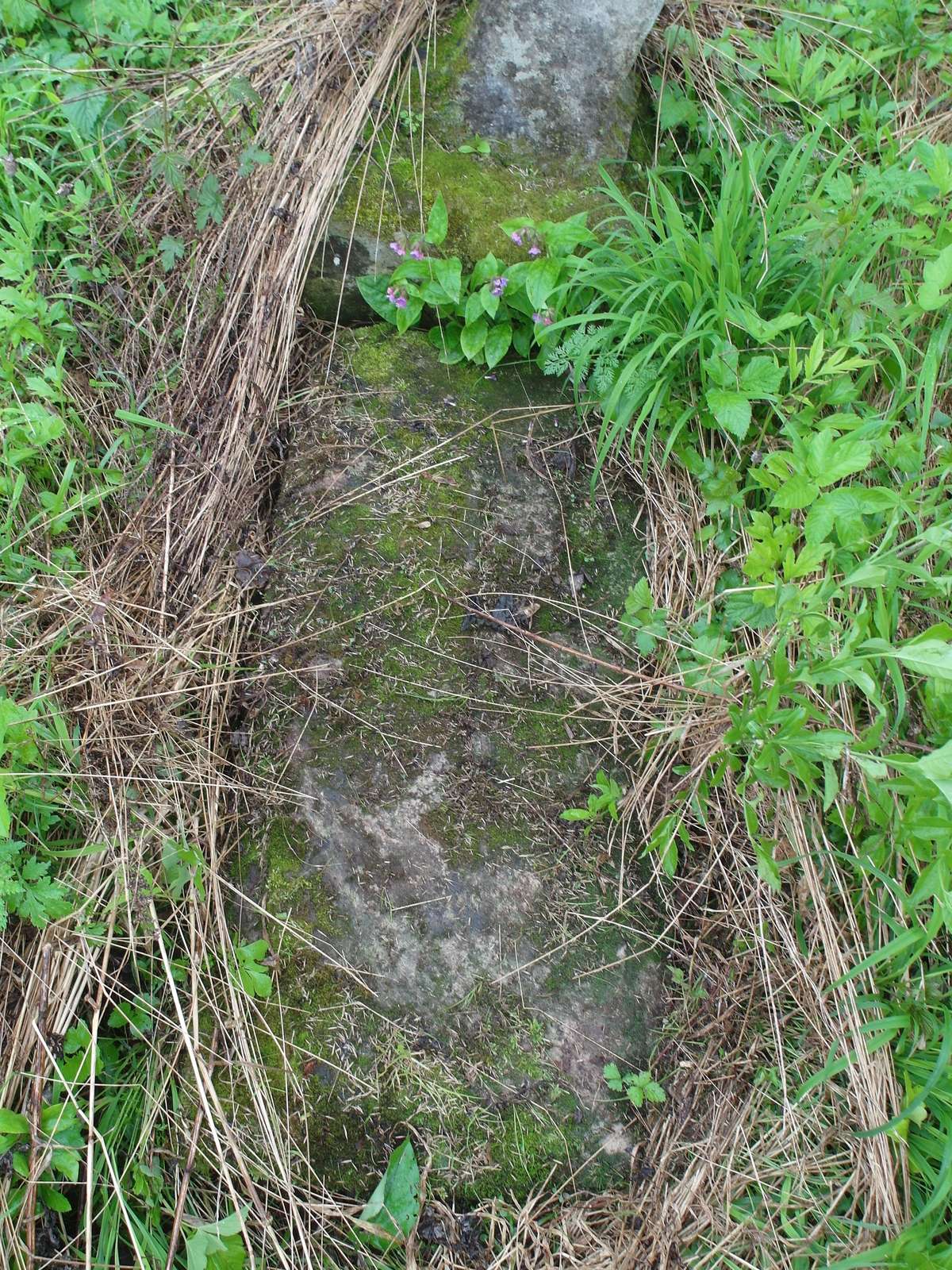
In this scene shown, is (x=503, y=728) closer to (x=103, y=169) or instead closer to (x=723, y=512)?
(x=723, y=512)

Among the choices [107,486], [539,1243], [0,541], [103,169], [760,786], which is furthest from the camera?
[103,169]

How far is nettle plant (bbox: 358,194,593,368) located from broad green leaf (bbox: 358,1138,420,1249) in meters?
1.97

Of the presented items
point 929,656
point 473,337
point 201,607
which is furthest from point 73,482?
point 929,656

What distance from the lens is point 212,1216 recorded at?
163 centimetres

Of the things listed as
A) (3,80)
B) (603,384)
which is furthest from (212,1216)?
(3,80)

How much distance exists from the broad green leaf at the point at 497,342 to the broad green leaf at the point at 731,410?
24.5 inches

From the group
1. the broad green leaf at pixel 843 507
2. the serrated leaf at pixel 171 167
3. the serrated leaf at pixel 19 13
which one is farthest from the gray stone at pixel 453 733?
the serrated leaf at pixel 19 13

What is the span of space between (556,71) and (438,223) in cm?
71

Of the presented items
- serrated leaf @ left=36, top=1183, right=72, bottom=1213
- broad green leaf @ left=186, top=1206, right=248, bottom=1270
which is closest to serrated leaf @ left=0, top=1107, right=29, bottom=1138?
serrated leaf @ left=36, top=1183, right=72, bottom=1213

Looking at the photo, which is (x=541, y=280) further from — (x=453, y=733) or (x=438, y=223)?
(x=453, y=733)

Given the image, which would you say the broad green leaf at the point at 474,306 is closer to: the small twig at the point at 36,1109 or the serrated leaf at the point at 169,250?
the serrated leaf at the point at 169,250

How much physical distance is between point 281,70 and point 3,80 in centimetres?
94

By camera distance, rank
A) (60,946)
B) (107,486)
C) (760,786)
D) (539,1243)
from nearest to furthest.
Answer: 1. (539,1243)
2. (60,946)
3. (760,786)
4. (107,486)

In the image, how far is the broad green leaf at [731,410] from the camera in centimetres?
202
